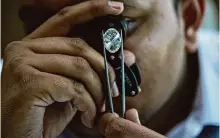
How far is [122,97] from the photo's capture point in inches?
16.6

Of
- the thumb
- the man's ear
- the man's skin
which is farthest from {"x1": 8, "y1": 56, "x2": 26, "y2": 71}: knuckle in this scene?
the man's ear

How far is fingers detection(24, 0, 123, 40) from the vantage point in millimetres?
411

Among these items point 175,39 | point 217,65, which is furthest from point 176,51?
point 217,65

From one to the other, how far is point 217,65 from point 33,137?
1.38 feet

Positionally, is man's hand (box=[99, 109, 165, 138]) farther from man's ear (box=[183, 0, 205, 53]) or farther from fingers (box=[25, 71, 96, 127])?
man's ear (box=[183, 0, 205, 53])

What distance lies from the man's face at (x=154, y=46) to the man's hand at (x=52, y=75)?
4 centimetres

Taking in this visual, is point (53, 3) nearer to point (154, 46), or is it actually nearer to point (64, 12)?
point (64, 12)

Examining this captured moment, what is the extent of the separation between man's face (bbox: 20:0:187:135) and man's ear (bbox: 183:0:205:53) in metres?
0.02

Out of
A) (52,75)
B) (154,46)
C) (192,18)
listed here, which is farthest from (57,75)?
(192,18)

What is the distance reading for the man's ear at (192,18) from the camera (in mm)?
621

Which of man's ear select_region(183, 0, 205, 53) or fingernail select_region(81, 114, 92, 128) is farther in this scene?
man's ear select_region(183, 0, 205, 53)

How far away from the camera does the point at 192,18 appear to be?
2.08 feet

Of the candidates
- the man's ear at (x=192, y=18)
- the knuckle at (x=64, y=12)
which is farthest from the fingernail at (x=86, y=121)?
the man's ear at (x=192, y=18)

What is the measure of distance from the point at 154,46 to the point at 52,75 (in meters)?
A: 0.18
